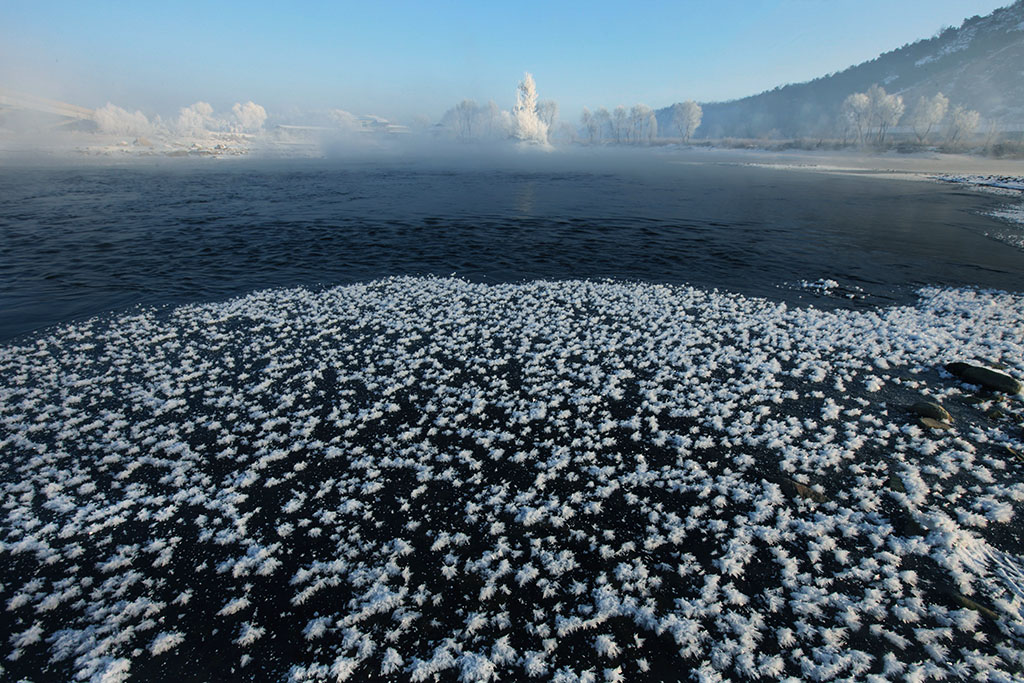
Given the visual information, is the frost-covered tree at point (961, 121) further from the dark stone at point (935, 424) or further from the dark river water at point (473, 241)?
the dark stone at point (935, 424)

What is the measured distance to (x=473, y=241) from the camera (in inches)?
1045

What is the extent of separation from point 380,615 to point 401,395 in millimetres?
5255

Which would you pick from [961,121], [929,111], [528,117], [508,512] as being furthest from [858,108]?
[508,512]

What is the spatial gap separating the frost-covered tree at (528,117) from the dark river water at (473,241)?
13835 cm

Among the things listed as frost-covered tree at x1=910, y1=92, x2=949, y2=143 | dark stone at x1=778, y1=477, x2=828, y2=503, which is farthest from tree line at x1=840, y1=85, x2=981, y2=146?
dark stone at x1=778, y1=477, x2=828, y2=503

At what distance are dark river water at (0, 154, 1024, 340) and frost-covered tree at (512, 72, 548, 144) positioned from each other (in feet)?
454

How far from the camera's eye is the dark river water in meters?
→ 18.3

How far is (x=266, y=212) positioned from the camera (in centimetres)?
3500

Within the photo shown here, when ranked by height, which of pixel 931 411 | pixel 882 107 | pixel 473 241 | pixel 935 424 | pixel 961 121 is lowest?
pixel 935 424

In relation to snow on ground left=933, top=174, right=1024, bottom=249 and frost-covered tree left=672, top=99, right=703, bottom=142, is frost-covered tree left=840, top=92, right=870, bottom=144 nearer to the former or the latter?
frost-covered tree left=672, top=99, right=703, bottom=142

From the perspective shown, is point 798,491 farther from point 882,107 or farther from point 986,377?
point 882,107

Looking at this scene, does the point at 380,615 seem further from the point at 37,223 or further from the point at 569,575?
the point at 37,223

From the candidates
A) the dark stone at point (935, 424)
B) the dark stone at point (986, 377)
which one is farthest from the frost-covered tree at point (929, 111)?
the dark stone at point (935, 424)

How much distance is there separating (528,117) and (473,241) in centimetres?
16306
